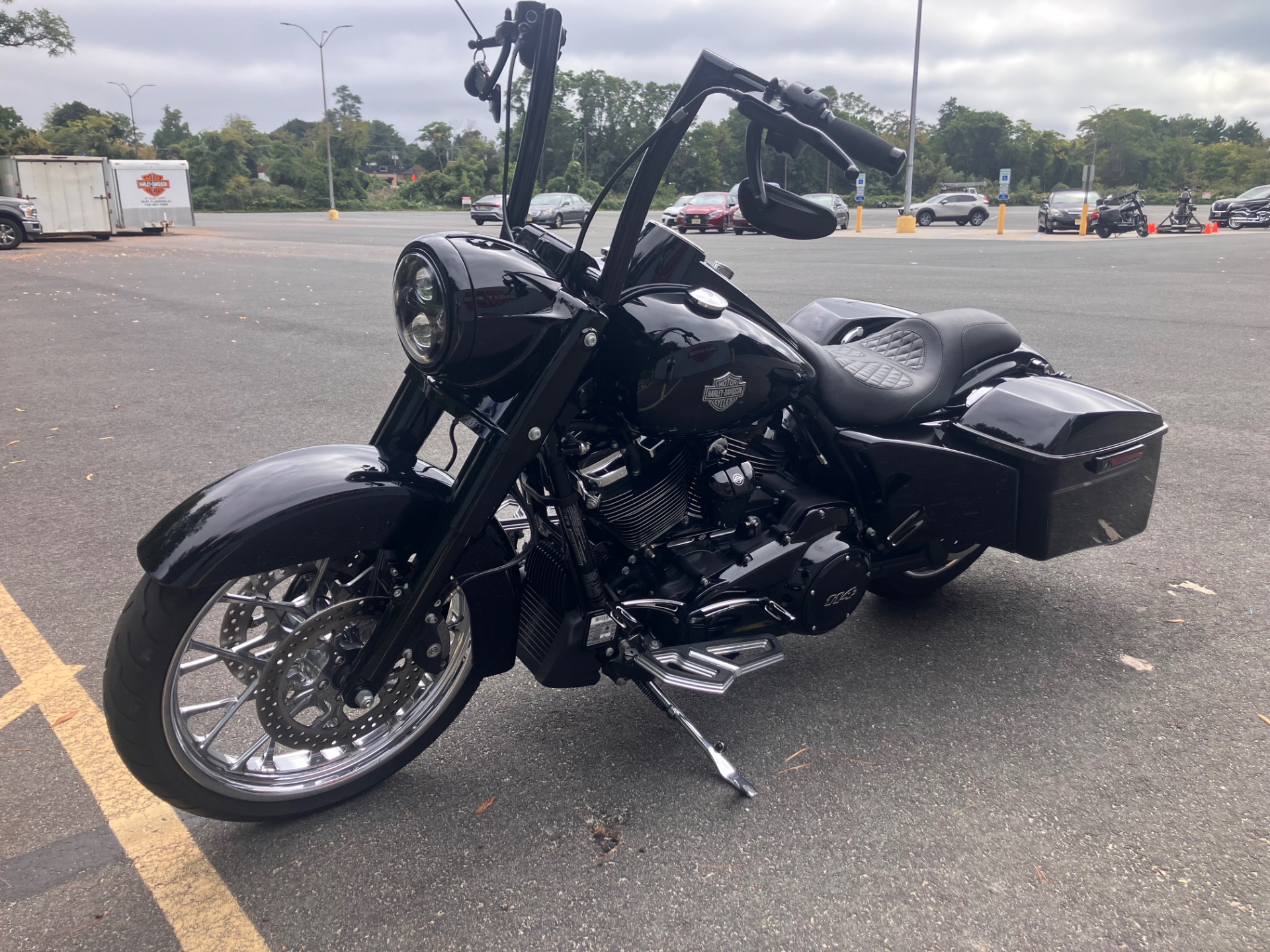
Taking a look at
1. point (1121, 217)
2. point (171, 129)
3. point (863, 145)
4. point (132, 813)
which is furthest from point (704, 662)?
point (171, 129)

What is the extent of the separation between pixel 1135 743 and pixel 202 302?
1245 centimetres

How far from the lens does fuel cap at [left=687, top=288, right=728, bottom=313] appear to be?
247 centimetres

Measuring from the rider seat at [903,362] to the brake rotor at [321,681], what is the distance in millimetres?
1520

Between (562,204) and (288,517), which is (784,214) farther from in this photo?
(562,204)

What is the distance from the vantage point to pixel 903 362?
333cm

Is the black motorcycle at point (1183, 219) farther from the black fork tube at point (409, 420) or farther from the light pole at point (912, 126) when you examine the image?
the black fork tube at point (409, 420)

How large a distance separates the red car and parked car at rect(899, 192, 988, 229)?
12735mm

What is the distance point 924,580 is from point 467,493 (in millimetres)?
2218

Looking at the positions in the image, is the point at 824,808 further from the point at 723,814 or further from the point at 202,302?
the point at 202,302

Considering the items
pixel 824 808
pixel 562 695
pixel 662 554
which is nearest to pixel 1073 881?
pixel 824 808

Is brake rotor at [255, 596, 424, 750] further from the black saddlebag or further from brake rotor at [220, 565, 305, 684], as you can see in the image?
the black saddlebag

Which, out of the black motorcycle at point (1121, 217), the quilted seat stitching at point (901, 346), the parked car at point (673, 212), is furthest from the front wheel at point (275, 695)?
the black motorcycle at point (1121, 217)

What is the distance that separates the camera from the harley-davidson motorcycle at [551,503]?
2240 millimetres

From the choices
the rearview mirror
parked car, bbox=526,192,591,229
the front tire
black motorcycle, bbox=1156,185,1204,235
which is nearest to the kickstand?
the rearview mirror
